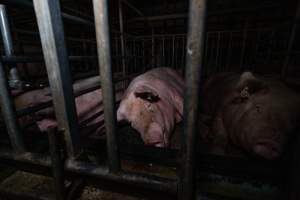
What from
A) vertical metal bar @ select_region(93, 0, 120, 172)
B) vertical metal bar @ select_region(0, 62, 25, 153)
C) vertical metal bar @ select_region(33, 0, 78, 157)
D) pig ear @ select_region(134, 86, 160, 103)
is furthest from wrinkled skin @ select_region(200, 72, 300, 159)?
vertical metal bar @ select_region(0, 62, 25, 153)

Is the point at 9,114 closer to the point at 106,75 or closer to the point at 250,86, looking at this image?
the point at 106,75

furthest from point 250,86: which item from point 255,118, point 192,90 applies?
point 192,90

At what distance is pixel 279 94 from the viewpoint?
1.41m

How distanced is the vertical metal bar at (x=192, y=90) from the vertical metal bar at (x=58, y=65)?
1.76ft

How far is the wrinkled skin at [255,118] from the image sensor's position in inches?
45.8

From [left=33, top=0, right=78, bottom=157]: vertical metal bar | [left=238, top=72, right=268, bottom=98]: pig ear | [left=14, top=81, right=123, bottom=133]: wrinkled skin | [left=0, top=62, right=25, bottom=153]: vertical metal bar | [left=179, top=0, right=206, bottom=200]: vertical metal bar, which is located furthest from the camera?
[left=14, top=81, right=123, bottom=133]: wrinkled skin

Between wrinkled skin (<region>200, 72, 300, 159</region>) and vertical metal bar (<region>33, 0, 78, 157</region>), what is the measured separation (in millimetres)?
1169

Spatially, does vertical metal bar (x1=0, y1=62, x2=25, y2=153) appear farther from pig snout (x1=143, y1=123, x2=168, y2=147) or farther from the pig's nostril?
the pig's nostril

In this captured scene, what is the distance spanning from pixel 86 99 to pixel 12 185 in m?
1.13

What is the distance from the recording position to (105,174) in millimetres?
785

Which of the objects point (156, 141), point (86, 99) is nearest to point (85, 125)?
point (86, 99)

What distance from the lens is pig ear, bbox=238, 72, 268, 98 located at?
152 centimetres

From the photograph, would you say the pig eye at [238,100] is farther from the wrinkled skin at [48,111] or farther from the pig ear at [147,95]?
the wrinkled skin at [48,111]

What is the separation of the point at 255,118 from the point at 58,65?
136 cm
